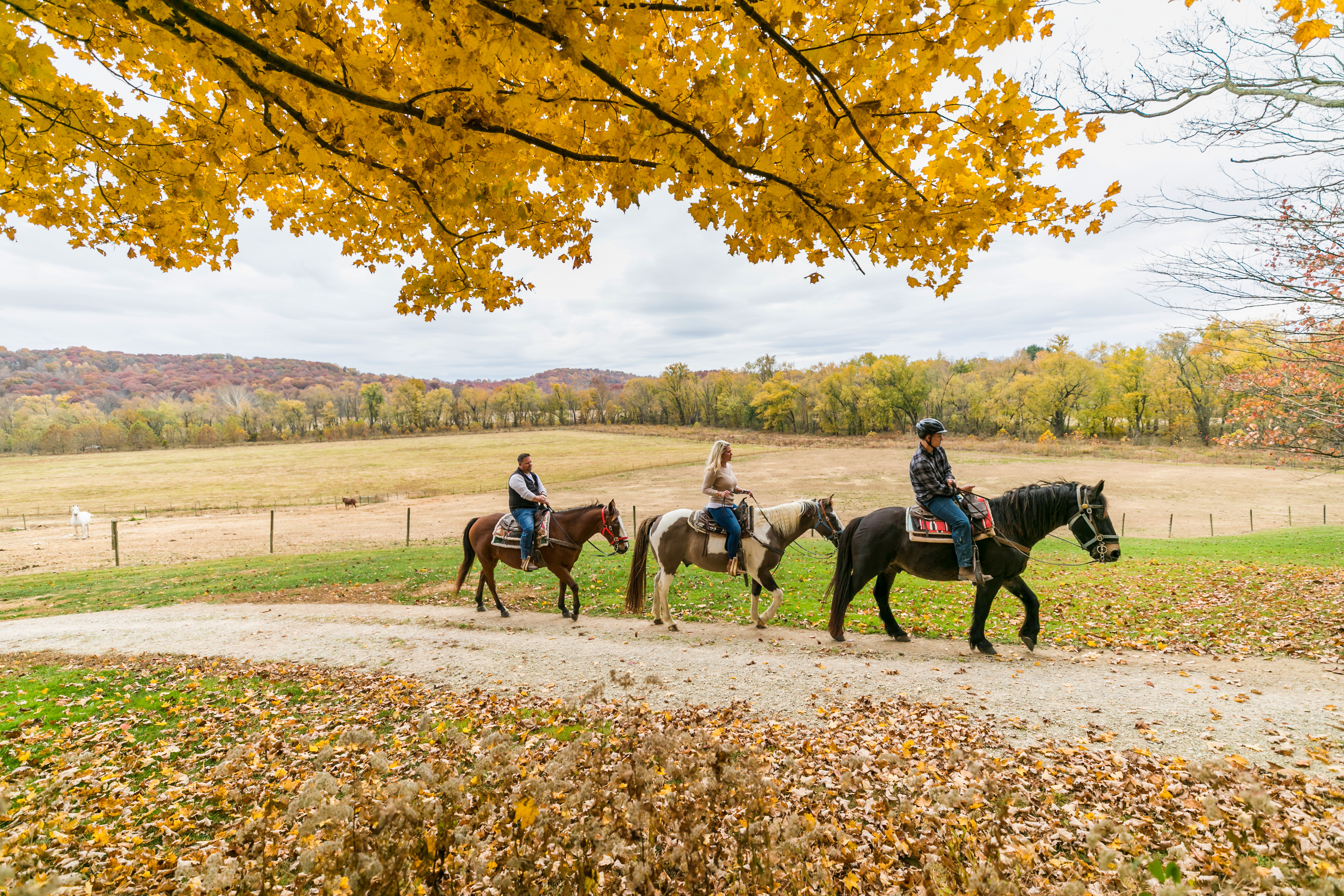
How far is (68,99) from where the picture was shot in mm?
3355

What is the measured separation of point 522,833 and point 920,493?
6.31 meters

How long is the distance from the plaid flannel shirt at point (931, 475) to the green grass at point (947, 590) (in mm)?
2536

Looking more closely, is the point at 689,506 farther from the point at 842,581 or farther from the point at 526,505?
the point at 842,581

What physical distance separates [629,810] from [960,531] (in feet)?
18.9

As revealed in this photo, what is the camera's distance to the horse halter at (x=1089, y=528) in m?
6.64

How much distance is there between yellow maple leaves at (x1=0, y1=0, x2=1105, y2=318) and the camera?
2775 millimetres

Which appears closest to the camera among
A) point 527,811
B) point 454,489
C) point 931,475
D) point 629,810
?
point 527,811

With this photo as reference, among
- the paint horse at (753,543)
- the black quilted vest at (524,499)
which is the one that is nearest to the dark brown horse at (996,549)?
the paint horse at (753,543)

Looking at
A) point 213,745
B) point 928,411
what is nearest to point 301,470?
point 213,745

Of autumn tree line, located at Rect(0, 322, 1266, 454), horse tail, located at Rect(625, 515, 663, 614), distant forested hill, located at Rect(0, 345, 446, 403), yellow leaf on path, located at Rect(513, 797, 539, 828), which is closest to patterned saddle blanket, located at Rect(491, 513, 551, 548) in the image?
horse tail, located at Rect(625, 515, 663, 614)

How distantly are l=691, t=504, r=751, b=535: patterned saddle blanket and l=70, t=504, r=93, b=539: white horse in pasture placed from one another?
113ft

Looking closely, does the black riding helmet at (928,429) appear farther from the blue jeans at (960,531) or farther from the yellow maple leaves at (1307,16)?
the yellow maple leaves at (1307,16)

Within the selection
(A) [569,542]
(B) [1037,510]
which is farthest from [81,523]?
(B) [1037,510]

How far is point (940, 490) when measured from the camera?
22.4 feet
